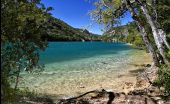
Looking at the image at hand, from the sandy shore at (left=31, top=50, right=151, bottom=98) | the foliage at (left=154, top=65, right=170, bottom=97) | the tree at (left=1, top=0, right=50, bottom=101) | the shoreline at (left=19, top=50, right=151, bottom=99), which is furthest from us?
the sandy shore at (left=31, top=50, right=151, bottom=98)

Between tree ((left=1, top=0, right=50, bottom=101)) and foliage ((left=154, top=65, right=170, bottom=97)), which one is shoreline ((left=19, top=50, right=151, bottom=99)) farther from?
tree ((left=1, top=0, right=50, bottom=101))

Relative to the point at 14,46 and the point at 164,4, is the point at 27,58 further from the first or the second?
the point at 164,4

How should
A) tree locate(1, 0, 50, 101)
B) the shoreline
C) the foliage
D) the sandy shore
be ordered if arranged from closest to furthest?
tree locate(1, 0, 50, 101), the foliage, the shoreline, the sandy shore

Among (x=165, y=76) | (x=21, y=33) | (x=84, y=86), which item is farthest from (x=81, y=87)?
(x=21, y=33)

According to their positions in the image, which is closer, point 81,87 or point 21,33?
point 21,33

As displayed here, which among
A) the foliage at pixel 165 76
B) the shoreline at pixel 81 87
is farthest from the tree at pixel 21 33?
the shoreline at pixel 81 87

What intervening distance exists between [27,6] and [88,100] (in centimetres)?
747

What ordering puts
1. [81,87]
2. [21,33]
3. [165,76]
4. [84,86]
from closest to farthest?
[21,33] → [165,76] → [81,87] → [84,86]

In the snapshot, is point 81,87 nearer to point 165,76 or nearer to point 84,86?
point 84,86

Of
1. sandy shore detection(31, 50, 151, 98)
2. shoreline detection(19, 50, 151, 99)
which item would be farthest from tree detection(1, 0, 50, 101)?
sandy shore detection(31, 50, 151, 98)

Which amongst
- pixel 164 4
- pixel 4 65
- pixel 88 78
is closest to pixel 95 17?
pixel 88 78

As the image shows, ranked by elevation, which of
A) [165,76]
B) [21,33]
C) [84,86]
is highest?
[21,33]

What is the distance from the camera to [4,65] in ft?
40.1


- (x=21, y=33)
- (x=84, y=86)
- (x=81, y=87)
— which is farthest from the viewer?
(x=84, y=86)
